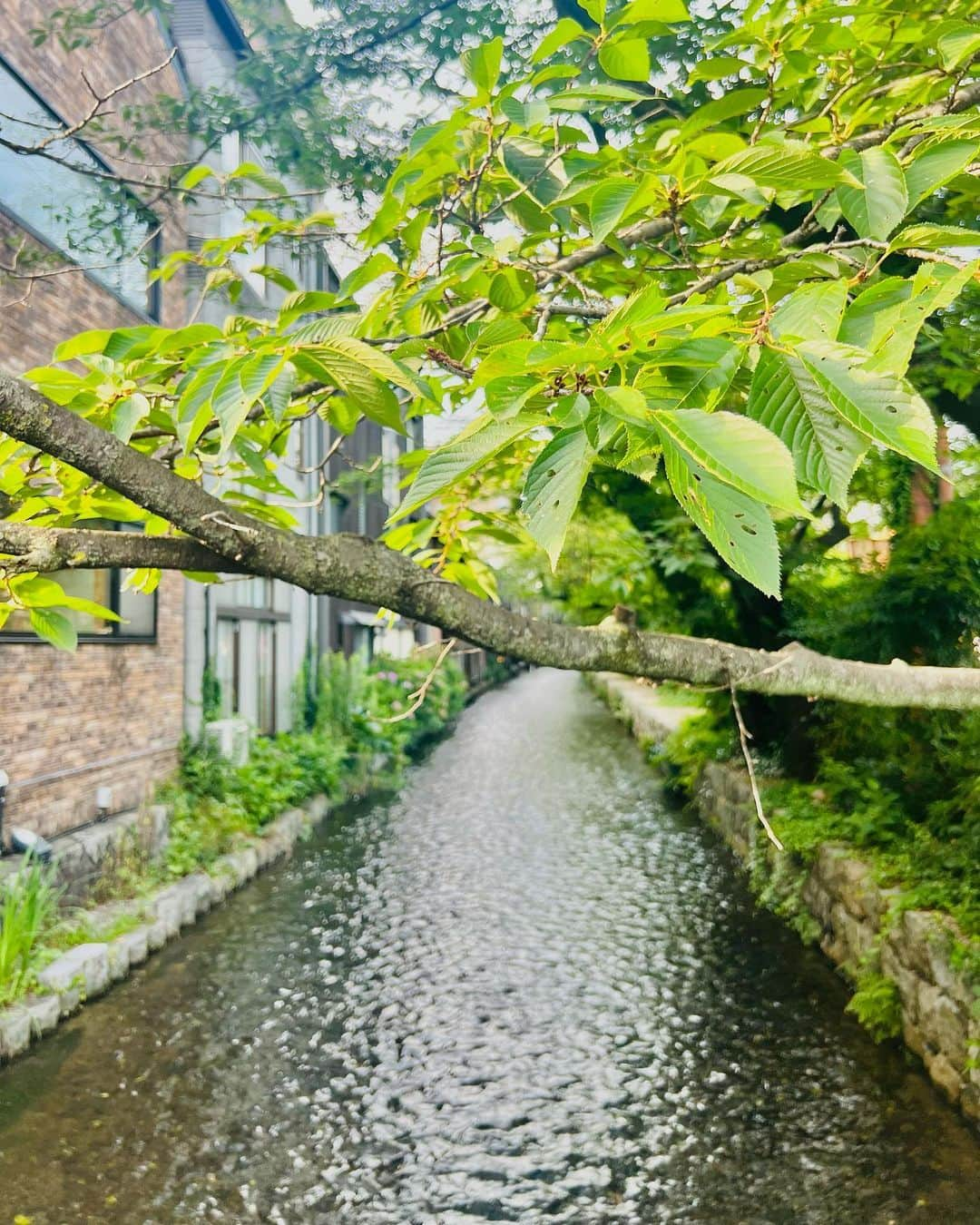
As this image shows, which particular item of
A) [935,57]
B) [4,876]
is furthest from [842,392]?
[4,876]

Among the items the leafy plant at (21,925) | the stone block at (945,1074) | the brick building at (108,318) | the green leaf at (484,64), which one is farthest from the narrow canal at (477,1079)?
the green leaf at (484,64)

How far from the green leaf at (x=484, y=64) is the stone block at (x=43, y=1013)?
16.4 feet

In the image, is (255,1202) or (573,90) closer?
(573,90)

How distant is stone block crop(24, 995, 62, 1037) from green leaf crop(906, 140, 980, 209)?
5.39 m

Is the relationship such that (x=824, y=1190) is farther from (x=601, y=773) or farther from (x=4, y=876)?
(x=601, y=773)

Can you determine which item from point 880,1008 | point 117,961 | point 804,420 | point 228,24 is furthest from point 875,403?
point 228,24

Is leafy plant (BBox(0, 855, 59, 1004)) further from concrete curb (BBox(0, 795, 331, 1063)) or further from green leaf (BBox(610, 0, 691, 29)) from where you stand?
green leaf (BBox(610, 0, 691, 29))

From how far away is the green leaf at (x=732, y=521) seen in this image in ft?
2.82

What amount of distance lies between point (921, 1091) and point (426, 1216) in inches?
99.4

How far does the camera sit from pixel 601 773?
48.4ft

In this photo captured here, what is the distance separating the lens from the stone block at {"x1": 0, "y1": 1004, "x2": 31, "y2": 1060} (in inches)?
184

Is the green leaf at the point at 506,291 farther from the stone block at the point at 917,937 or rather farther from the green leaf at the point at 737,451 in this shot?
the stone block at the point at 917,937

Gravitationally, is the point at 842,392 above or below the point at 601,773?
above

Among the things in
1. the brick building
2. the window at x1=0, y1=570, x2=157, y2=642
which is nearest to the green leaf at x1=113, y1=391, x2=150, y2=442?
the brick building
